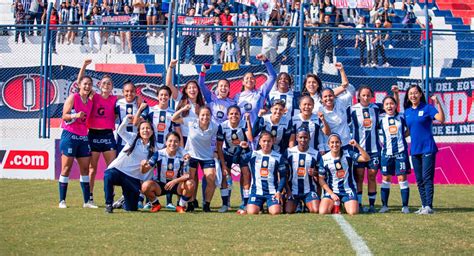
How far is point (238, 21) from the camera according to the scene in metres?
23.7

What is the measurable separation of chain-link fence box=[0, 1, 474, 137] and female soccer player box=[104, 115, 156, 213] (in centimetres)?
613

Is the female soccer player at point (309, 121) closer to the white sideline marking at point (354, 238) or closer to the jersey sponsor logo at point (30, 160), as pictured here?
the white sideline marking at point (354, 238)

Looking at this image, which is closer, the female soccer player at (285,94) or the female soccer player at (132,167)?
the female soccer player at (132,167)

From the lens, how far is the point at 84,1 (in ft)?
80.0

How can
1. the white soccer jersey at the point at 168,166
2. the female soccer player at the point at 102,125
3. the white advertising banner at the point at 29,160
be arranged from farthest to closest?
1. the white advertising banner at the point at 29,160
2. the female soccer player at the point at 102,125
3. the white soccer jersey at the point at 168,166

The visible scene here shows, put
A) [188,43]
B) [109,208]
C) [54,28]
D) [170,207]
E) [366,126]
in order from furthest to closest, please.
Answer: [188,43] → [54,28] → [366,126] → [170,207] → [109,208]

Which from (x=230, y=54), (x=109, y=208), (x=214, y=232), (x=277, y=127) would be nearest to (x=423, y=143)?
(x=277, y=127)

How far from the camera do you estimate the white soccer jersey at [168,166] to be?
13.1 metres

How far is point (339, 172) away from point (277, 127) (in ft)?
4.13

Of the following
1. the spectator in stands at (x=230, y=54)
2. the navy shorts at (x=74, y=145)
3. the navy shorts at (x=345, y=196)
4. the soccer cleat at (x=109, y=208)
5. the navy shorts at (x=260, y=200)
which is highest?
the spectator in stands at (x=230, y=54)

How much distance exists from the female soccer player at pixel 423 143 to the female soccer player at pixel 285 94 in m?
1.86

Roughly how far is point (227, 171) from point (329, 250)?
17.2 feet

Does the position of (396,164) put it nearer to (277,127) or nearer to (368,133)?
(368,133)

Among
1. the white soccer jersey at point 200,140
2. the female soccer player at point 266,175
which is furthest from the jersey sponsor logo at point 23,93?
the female soccer player at point 266,175
